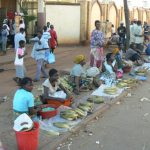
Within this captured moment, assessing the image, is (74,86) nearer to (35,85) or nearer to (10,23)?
(35,85)

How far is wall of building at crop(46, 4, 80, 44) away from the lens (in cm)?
2386

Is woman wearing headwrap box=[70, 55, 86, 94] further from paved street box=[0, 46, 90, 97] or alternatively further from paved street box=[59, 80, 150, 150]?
paved street box=[0, 46, 90, 97]

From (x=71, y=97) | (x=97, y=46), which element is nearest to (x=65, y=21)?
(x=97, y=46)

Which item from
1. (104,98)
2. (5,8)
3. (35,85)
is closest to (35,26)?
(5,8)

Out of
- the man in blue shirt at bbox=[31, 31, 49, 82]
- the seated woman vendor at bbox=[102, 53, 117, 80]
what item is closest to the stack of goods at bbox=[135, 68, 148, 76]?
the seated woman vendor at bbox=[102, 53, 117, 80]

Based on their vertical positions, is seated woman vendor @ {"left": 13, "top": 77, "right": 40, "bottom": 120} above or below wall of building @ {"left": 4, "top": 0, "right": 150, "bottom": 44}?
below

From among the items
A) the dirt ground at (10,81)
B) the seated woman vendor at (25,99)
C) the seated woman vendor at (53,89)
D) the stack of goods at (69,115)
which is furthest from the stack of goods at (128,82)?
the seated woman vendor at (25,99)

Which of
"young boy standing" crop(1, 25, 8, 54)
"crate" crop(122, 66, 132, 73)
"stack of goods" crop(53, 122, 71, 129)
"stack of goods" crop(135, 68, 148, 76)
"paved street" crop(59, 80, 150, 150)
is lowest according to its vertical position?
"paved street" crop(59, 80, 150, 150)

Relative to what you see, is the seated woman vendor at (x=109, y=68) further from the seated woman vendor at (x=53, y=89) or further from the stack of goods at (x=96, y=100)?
the seated woman vendor at (x=53, y=89)

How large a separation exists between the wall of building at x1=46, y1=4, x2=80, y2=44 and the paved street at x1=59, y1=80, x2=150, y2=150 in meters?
13.9

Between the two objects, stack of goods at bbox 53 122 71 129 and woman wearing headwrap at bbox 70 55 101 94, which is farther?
woman wearing headwrap at bbox 70 55 101 94

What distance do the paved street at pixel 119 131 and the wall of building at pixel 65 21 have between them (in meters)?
13.9

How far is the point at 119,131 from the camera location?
8.28 meters

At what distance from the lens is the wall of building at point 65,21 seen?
23859 mm
